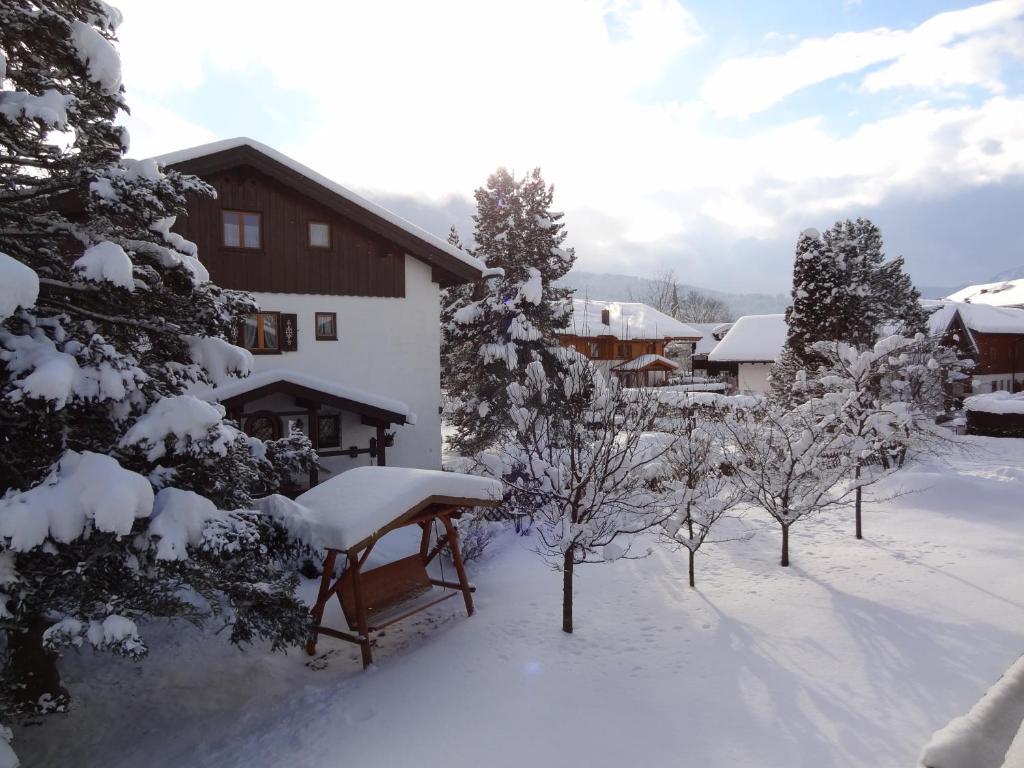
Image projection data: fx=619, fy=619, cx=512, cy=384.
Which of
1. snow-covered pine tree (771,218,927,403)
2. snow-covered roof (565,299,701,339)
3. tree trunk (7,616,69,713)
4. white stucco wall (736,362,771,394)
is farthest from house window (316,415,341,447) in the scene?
white stucco wall (736,362,771,394)

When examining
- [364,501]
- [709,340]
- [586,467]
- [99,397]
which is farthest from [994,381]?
[99,397]

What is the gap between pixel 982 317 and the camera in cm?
3934

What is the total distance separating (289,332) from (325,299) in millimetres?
1239

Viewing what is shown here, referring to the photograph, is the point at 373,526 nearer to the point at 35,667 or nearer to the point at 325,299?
the point at 35,667

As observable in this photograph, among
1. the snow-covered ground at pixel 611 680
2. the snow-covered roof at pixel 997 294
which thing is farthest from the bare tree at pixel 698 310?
the snow-covered ground at pixel 611 680

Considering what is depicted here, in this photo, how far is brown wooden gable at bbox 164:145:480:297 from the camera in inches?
563

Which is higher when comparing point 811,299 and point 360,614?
point 811,299

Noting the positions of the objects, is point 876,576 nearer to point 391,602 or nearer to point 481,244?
point 391,602

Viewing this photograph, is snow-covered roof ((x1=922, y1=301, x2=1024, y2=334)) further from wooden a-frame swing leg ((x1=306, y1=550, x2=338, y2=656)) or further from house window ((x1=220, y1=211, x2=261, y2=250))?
wooden a-frame swing leg ((x1=306, y1=550, x2=338, y2=656))

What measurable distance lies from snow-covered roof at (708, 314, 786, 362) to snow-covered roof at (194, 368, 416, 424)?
28820 millimetres

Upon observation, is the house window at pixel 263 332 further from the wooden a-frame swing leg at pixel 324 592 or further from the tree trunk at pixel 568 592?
the tree trunk at pixel 568 592

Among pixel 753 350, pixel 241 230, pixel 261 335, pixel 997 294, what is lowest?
pixel 261 335

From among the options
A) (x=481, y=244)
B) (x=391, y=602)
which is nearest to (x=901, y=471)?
(x=481, y=244)

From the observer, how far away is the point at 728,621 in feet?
29.6
